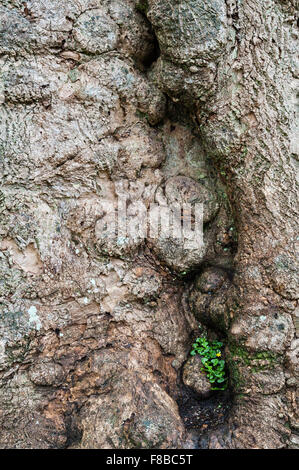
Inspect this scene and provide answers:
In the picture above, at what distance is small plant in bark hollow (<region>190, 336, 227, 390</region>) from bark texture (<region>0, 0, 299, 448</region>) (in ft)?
0.35

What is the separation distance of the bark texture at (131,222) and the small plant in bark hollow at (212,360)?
4.2 inches

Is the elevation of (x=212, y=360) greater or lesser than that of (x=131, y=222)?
lesser

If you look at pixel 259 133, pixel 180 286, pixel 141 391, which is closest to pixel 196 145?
pixel 259 133

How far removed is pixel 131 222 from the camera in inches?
106

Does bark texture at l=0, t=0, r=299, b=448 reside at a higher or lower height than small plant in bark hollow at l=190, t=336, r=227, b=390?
higher

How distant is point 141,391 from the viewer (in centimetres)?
245

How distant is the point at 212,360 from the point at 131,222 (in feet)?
3.81

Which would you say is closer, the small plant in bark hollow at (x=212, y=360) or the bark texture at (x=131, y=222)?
the bark texture at (x=131, y=222)

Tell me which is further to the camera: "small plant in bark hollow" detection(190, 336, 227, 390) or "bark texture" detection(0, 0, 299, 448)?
"small plant in bark hollow" detection(190, 336, 227, 390)

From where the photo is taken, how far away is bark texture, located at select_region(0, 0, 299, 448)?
7.84 feet

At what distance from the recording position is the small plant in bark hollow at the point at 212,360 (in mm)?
2689

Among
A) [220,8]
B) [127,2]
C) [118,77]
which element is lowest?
[118,77]
